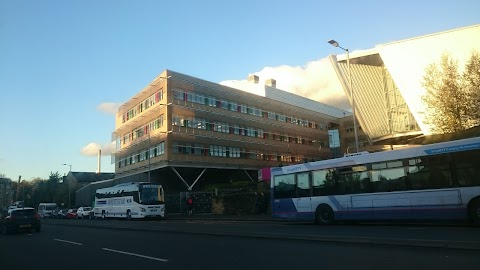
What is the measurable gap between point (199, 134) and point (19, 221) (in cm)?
3514

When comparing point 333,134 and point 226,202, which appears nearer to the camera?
point 226,202

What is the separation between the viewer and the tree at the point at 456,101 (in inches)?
1246

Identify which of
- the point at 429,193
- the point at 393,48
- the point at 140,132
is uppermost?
the point at 393,48

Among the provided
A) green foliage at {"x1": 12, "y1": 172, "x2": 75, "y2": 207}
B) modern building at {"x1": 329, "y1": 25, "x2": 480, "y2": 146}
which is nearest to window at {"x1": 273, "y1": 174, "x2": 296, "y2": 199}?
modern building at {"x1": 329, "y1": 25, "x2": 480, "y2": 146}

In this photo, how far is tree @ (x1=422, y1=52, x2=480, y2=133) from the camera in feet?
104

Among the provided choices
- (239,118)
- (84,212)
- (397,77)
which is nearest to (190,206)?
(84,212)

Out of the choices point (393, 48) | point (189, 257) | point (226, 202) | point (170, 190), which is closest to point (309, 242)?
point (189, 257)

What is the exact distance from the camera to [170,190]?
57750 mm

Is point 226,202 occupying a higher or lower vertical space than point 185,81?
lower

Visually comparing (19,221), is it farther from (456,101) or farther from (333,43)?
(456,101)

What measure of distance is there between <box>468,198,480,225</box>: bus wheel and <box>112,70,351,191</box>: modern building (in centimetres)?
4240

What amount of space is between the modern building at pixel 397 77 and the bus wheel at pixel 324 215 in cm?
2556

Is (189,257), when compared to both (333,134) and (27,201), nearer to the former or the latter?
(333,134)

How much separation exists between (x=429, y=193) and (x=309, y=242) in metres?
6.50
